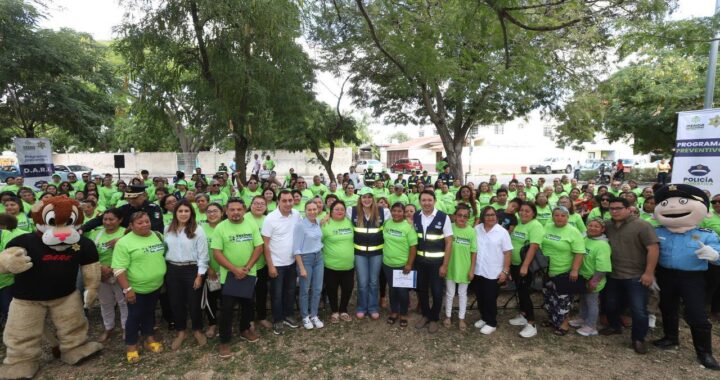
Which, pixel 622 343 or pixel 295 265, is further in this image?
pixel 295 265

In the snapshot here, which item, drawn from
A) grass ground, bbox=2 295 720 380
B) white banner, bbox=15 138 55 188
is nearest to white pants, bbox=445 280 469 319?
grass ground, bbox=2 295 720 380

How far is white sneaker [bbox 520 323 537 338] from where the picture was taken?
15.1 ft

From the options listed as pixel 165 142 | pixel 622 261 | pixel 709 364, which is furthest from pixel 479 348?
pixel 165 142

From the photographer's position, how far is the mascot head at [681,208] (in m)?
3.96

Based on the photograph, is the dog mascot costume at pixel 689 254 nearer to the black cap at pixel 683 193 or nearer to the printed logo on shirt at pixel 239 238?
the black cap at pixel 683 193

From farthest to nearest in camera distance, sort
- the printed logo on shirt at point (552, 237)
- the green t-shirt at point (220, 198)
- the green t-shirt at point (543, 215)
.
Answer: the green t-shirt at point (220, 198), the green t-shirt at point (543, 215), the printed logo on shirt at point (552, 237)

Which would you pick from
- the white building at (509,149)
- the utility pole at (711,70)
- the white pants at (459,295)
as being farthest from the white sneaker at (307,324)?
the white building at (509,149)

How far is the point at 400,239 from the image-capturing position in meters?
4.68

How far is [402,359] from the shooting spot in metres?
4.18

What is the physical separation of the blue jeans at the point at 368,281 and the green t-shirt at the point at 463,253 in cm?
94

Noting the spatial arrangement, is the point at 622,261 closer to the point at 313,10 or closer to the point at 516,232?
the point at 516,232

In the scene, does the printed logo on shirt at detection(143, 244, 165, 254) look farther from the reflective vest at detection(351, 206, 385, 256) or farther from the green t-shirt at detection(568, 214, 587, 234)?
the green t-shirt at detection(568, 214, 587, 234)

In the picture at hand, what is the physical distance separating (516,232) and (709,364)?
2225 millimetres

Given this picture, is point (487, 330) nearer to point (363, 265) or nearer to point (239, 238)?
point (363, 265)
